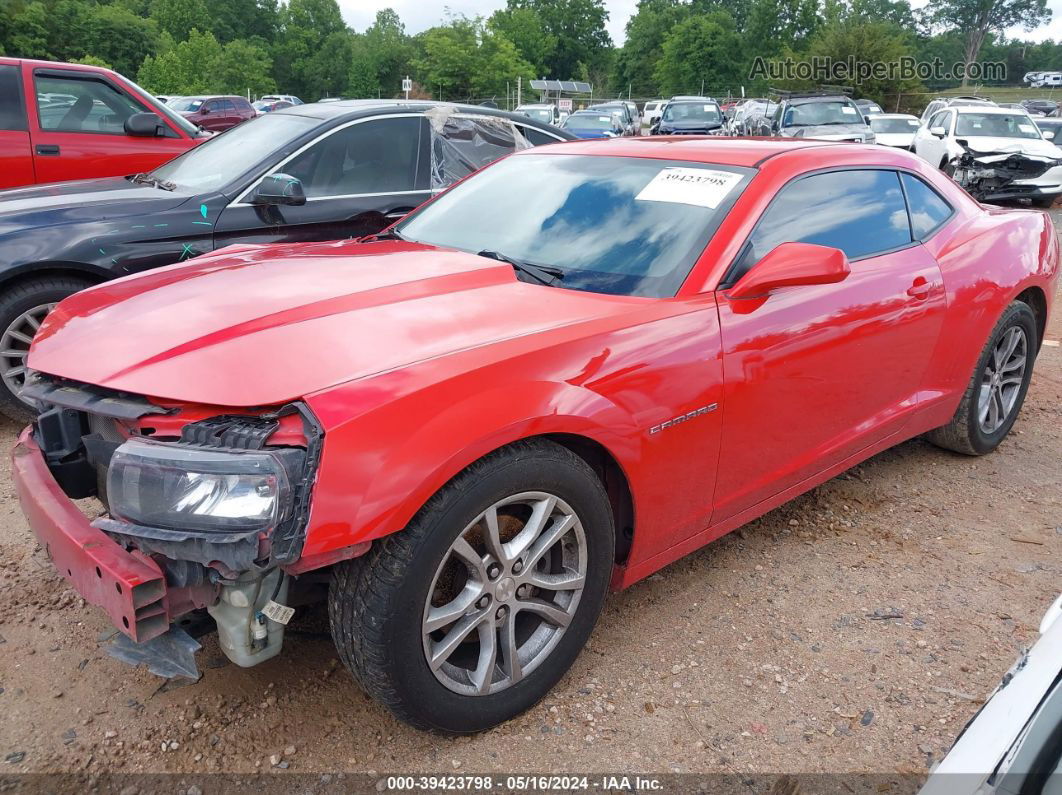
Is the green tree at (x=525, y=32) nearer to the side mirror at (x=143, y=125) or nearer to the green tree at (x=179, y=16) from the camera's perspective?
the green tree at (x=179, y=16)

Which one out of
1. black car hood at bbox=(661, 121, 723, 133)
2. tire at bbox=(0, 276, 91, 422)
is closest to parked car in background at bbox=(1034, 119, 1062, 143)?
black car hood at bbox=(661, 121, 723, 133)

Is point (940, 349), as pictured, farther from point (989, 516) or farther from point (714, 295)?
point (714, 295)

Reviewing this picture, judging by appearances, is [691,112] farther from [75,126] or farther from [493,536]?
[493,536]

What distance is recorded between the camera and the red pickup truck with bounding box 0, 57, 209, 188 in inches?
235

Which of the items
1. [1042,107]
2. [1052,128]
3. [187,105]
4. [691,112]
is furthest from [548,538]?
[1042,107]

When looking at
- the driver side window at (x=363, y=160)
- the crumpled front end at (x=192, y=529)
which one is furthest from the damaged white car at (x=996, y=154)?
the crumpled front end at (x=192, y=529)

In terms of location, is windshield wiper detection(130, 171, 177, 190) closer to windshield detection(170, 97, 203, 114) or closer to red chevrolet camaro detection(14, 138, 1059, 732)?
red chevrolet camaro detection(14, 138, 1059, 732)

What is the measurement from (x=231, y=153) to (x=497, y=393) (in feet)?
12.1

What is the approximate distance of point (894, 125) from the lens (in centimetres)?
2109

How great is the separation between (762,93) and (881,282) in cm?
6522

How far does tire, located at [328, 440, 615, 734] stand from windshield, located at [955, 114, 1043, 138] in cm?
1585

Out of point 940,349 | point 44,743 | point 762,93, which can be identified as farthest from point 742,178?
point 762,93

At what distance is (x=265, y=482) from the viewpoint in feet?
5.98

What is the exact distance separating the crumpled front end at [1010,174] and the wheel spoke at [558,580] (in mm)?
14757
